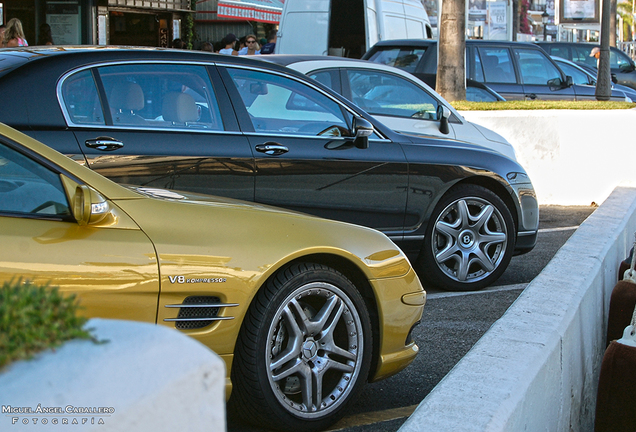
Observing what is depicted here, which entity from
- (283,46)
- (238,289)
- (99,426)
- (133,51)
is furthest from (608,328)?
(283,46)

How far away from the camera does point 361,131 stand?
16.8 ft

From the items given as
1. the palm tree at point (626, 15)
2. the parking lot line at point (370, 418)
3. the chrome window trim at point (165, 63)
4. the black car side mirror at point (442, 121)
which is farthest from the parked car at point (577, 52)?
the palm tree at point (626, 15)

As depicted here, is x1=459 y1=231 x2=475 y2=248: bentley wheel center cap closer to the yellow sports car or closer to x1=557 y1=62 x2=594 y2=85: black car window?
the yellow sports car

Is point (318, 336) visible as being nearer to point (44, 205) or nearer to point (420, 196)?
point (44, 205)

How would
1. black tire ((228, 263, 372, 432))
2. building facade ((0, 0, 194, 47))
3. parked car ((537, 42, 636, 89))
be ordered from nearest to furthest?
1. black tire ((228, 263, 372, 432))
2. building facade ((0, 0, 194, 47))
3. parked car ((537, 42, 636, 89))

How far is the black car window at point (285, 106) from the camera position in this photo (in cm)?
491

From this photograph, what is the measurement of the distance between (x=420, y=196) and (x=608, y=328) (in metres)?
1.78

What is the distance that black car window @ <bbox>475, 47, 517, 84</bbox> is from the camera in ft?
44.3

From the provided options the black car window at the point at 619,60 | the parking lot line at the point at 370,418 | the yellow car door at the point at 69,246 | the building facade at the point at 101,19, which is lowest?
the parking lot line at the point at 370,418

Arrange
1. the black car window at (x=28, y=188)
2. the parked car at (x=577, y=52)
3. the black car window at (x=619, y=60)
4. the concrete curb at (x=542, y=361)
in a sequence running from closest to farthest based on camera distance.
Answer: the concrete curb at (x=542, y=361), the black car window at (x=28, y=188), the parked car at (x=577, y=52), the black car window at (x=619, y=60)

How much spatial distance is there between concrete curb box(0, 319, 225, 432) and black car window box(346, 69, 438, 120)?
21.1 ft

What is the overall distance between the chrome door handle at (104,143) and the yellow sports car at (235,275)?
1002mm

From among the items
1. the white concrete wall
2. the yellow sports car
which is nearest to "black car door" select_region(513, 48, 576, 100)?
the white concrete wall

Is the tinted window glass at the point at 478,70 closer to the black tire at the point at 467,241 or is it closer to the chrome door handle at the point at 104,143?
the black tire at the point at 467,241
